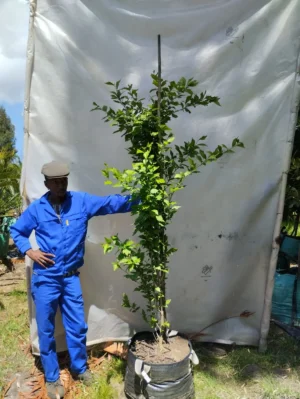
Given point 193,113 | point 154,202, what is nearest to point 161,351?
point 154,202

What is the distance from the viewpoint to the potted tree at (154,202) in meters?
2.19

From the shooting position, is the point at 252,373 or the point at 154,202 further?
the point at 252,373

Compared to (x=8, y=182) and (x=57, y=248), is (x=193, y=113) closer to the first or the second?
(x=57, y=248)

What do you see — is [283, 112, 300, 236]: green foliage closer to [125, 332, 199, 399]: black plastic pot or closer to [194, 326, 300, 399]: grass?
[194, 326, 300, 399]: grass

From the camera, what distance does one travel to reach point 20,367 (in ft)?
9.94

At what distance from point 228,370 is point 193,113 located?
2079 millimetres

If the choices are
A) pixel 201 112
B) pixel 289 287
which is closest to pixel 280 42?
pixel 201 112

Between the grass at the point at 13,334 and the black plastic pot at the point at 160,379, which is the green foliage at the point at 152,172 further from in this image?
the grass at the point at 13,334

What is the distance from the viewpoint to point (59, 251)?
258 centimetres

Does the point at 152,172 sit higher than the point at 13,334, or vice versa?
the point at 152,172

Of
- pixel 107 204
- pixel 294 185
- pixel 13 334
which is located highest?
pixel 294 185

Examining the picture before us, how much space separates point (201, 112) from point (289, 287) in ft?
6.06

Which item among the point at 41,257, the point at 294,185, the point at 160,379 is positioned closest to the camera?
the point at 160,379

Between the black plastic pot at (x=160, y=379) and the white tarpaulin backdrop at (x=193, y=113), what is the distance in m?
0.75
